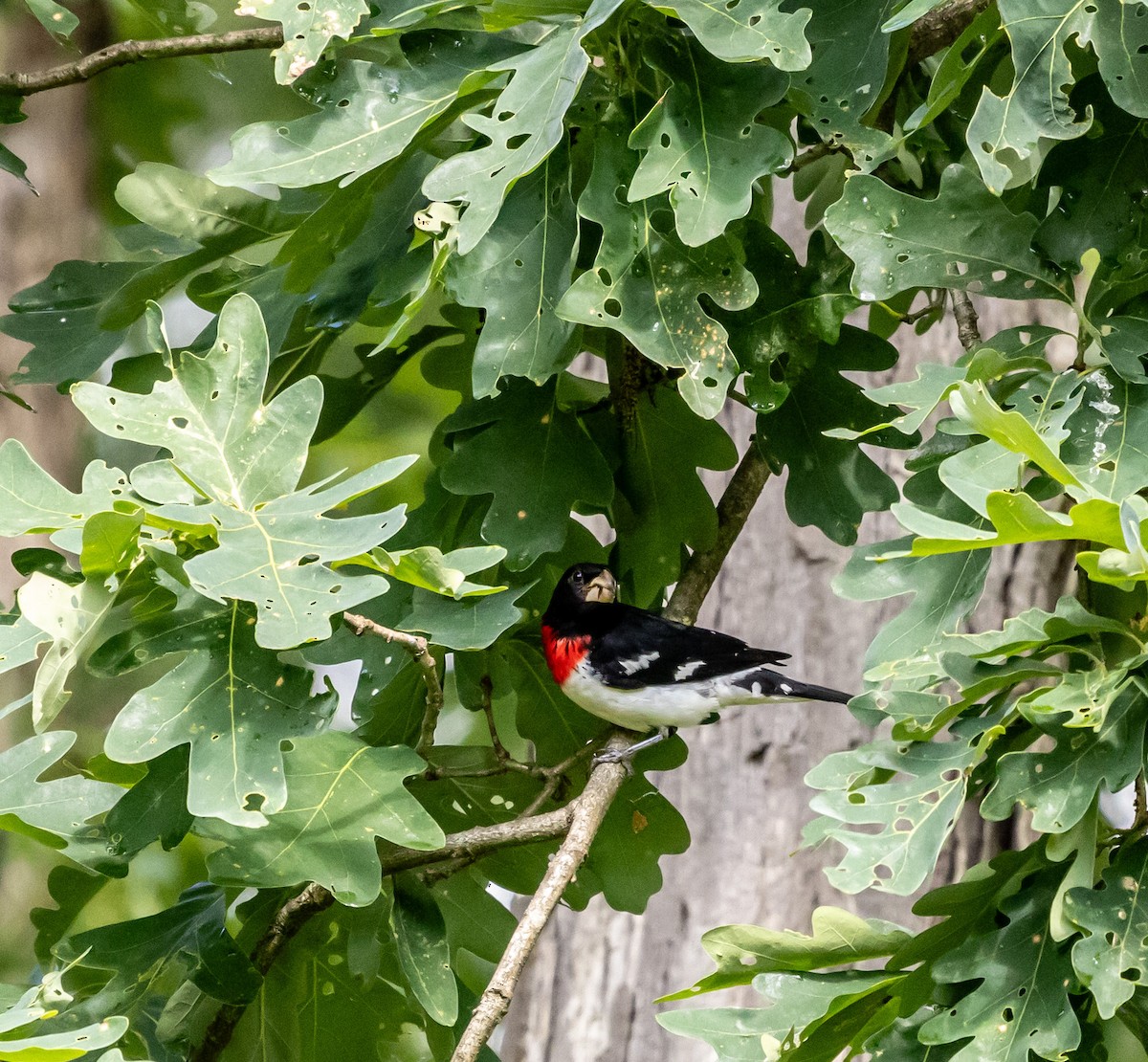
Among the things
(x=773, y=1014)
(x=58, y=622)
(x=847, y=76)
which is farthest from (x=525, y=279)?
(x=773, y=1014)

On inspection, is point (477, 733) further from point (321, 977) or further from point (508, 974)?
point (508, 974)

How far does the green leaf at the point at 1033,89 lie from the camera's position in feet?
5.53

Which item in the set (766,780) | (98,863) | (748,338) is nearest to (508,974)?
(98,863)

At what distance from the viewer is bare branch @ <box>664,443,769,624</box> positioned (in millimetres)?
2498

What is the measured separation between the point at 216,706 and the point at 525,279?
2.44 ft

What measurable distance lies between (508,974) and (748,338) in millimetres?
1021

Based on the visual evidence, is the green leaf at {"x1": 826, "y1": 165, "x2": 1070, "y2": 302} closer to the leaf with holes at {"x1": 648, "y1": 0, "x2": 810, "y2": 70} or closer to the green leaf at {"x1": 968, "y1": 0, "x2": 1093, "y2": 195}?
the green leaf at {"x1": 968, "y1": 0, "x2": 1093, "y2": 195}

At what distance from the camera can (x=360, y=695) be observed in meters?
2.30

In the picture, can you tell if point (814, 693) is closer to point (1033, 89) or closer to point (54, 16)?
point (1033, 89)

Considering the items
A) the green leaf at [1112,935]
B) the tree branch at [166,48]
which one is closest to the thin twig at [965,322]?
the green leaf at [1112,935]

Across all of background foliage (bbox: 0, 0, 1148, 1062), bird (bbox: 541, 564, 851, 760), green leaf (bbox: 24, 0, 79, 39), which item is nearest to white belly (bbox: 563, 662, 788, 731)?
bird (bbox: 541, 564, 851, 760)

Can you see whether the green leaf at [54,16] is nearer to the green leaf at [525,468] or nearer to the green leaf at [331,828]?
the green leaf at [525,468]

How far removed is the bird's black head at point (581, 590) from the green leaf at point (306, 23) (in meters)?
1.21

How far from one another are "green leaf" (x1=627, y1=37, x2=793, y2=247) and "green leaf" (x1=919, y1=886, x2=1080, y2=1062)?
3.16 ft
